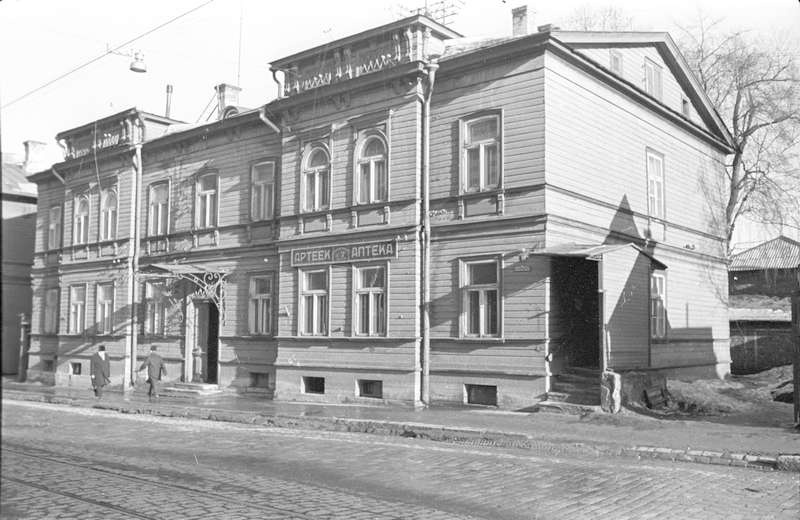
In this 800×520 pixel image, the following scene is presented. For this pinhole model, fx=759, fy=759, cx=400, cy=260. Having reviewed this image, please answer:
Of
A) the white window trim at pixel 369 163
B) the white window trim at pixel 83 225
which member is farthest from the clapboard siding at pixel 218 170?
the white window trim at pixel 369 163

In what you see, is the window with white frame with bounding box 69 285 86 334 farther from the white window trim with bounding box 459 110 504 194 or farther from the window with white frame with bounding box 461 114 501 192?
the window with white frame with bounding box 461 114 501 192

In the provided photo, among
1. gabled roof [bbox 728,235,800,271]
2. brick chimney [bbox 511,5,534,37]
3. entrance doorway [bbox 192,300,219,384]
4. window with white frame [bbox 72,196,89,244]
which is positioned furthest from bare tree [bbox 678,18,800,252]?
window with white frame [bbox 72,196,89,244]

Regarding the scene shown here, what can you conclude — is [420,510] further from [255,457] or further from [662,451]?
[662,451]

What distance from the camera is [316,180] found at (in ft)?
72.3

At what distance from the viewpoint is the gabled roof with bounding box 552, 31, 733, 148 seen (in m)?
19.2

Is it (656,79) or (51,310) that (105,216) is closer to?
(51,310)

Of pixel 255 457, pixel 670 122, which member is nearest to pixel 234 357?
pixel 255 457

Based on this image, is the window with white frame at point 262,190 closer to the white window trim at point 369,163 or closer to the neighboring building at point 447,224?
the neighboring building at point 447,224

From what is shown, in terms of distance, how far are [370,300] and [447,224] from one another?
10.3ft

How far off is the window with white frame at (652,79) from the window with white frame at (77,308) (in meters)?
22.2

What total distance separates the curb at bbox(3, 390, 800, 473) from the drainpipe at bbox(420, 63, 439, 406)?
135 inches

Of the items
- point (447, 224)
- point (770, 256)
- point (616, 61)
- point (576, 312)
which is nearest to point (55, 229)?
point (447, 224)

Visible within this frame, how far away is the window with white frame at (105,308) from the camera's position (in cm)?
2883

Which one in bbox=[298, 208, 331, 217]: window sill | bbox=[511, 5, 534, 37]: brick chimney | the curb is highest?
bbox=[511, 5, 534, 37]: brick chimney
